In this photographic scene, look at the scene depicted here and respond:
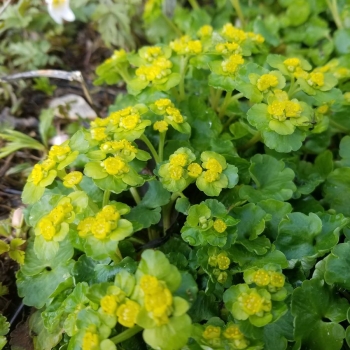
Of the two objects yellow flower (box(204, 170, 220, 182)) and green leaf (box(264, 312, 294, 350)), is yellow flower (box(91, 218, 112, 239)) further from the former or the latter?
green leaf (box(264, 312, 294, 350))

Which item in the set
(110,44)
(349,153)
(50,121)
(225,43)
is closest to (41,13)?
(110,44)

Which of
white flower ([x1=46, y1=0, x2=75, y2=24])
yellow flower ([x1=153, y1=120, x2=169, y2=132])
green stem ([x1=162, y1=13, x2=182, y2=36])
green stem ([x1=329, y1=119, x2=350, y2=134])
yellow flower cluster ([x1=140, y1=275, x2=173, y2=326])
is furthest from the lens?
green stem ([x1=162, y1=13, x2=182, y2=36])

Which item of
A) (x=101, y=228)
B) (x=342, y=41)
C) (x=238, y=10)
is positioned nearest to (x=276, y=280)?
(x=101, y=228)

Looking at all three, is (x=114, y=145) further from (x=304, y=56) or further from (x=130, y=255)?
(x=304, y=56)

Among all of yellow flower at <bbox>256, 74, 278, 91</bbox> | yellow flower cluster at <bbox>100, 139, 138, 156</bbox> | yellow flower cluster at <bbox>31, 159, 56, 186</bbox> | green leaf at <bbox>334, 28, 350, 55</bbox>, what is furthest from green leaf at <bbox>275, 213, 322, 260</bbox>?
green leaf at <bbox>334, 28, 350, 55</bbox>

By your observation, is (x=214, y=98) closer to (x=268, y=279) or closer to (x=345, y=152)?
(x=345, y=152)

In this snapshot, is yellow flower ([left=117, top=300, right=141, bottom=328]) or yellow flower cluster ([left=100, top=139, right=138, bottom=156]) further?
yellow flower cluster ([left=100, top=139, right=138, bottom=156])

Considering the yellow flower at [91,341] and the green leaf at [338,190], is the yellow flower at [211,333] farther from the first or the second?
the green leaf at [338,190]
